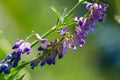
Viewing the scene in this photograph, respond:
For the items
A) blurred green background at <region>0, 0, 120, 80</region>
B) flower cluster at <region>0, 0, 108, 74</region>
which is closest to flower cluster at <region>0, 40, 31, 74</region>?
flower cluster at <region>0, 0, 108, 74</region>

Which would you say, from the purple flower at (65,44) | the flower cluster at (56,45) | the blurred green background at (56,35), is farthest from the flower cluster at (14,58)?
the blurred green background at (56,35)

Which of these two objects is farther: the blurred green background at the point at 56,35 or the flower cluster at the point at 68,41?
the blurred green background at the point at 56,35

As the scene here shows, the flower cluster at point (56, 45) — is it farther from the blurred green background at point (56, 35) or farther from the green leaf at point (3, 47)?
the blurred green background at point (56, 35)

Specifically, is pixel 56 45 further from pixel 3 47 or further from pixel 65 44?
pixel 3 47

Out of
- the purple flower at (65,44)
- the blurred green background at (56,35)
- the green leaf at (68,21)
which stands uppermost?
the green leaf at (68,21)

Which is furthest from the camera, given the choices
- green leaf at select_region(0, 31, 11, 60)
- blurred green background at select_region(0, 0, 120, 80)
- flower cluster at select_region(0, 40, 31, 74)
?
blurred green background at select_region(0, 0, 120, 80)

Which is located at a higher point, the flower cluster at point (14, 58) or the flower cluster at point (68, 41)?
the flower cluster at point (14, 58)

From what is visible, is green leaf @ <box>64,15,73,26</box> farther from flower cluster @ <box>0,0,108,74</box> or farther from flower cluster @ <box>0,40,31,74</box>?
flower cluster @ <box>0,40,31,74</box>

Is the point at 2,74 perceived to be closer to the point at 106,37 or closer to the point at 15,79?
the point at 15,79

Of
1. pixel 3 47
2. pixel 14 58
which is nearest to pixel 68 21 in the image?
pixel 14 58

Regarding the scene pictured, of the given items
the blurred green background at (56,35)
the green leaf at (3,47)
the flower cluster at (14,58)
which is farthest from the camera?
the blurred green background at (56,35)
